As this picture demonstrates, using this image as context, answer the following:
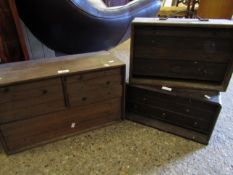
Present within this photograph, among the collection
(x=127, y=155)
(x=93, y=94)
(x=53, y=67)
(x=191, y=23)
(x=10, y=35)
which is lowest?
(x=127, y=155)

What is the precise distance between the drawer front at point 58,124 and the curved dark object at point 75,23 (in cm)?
56

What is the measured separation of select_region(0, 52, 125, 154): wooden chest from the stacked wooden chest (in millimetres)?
177

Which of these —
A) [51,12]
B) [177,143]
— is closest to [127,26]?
[51,12]

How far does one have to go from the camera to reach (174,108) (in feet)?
3.80

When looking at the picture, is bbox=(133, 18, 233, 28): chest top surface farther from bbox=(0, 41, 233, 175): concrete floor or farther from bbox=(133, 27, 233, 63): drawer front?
bbox=(0, 41, 233, 175): concrete floor

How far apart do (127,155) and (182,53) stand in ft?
2.16

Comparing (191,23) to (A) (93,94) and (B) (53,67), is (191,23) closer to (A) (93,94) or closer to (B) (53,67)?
(A) (93,94)

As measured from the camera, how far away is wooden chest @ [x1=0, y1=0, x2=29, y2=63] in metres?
1.15

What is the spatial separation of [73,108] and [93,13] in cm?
67

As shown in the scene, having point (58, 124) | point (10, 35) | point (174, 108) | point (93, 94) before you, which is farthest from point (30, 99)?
point (174, 108)

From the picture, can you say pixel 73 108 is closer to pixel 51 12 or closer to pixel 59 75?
pixel 59 75

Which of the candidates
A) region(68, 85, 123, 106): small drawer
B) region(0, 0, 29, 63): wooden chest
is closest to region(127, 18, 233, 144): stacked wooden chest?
region(68, 85, 123, 106): small drawer

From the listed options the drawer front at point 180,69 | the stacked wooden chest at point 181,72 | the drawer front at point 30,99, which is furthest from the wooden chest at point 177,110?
the drawer front at point 30,99

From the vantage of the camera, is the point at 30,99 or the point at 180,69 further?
the point at 180,69
